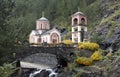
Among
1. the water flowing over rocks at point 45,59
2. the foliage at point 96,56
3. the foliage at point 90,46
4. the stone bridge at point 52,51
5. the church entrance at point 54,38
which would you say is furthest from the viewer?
the church entrance at point 54,38

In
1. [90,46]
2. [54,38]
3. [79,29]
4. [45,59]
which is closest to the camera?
[90,46]

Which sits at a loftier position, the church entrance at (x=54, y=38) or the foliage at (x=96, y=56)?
the church entrance at (x=54, y=38)

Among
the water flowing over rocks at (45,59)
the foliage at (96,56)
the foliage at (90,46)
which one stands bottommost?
the water flowing over rocks at (45,59)

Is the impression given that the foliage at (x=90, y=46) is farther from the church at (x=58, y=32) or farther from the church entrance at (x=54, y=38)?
the church entrance at (x=54, y=38)

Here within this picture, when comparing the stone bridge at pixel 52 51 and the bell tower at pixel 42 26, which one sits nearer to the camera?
the stone bridge at pixel 52 51

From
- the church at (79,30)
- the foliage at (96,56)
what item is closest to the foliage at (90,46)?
the foliage at (96,56)

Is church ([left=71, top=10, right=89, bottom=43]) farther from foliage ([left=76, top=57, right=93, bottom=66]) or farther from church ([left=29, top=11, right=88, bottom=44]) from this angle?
foliage ([left=76, top=57, right=93, bottom=66])

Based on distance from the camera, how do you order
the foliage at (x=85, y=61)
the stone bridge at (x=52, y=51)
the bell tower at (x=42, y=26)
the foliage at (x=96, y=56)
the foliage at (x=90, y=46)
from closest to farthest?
1. the stone bridge at (x=52, y=51)
2. the foliage at (x=85, y=61)
3. the foliage at (x=96, y=56)
4. the foliage at (x=90, y=46)
5. the bell tower at (x=42, y=26)

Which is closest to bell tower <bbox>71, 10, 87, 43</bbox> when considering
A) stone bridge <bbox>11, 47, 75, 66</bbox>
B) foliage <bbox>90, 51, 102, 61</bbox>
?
stone bridge <bbox>11, 47, 75, 66</bbox>

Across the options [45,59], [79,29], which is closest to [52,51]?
[45,59]

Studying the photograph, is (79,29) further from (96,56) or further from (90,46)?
(96,56)

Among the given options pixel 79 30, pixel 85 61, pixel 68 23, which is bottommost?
pixel 85 61

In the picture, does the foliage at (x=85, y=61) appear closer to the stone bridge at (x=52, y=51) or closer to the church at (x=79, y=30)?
the stone bridge at (x=52, y=51)

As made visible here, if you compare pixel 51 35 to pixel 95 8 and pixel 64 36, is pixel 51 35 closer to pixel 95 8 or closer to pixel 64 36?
pixel 64 36
